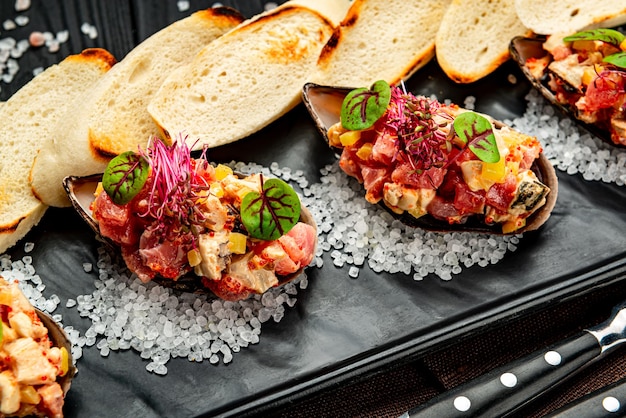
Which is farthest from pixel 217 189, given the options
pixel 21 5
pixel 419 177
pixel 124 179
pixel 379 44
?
pixel 21 5

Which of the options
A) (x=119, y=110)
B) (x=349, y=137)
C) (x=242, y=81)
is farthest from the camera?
(x=242, y=81)

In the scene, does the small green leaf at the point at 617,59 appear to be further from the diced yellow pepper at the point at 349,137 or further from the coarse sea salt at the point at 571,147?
the diced yellow pepper at the point at 349,137

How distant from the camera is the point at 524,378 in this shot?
9.84 feet

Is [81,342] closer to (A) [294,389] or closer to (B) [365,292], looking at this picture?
(A) [294,389]

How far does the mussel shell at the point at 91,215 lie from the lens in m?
3.01

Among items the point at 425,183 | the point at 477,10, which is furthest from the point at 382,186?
the point at 477,10

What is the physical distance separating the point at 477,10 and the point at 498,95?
41cm

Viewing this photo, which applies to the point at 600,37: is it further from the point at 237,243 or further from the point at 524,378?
the point at 237,243

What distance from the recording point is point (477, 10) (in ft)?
12.2

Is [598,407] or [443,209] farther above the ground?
[443,209]

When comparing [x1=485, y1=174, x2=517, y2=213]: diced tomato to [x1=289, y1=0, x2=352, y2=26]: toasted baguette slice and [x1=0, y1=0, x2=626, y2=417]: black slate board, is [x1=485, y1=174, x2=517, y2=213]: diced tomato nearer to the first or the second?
[x1=0, y1=0, x2=626, y2=417]: black slate board

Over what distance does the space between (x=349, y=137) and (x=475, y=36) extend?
952 millimetres

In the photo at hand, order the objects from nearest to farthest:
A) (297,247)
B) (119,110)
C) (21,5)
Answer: (297,247) < (119,110) < (21,5)

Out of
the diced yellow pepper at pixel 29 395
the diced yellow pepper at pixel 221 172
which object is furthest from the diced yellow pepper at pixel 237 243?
the diced yellow pepper at pixel 29 395
